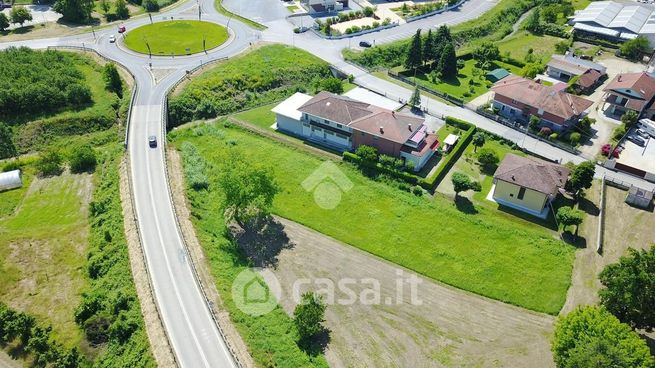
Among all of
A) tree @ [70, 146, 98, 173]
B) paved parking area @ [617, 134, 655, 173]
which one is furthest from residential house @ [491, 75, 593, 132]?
tree @ [70, 146, 98, 173]

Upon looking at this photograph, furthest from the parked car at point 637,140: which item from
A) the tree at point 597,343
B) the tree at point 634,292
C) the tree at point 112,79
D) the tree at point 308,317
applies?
the tree at point 112,79

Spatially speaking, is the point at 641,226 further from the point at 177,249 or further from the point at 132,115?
the point at 132,115

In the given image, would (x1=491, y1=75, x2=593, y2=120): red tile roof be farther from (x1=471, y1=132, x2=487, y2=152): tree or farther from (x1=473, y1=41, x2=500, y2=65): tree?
(x1=473, y1=41, x2=500, y2=65): tree

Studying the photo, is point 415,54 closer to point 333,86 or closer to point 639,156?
point 333,86

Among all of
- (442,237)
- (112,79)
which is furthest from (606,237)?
(112,79)

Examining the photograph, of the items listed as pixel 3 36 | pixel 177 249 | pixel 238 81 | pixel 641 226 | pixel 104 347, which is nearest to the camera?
pixel 104 347

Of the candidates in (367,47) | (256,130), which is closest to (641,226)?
(256,130)

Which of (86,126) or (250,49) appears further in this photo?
(250,49)

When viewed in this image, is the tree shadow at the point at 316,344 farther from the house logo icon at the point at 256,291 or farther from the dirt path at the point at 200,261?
the house logo icon at the point at 256,291
